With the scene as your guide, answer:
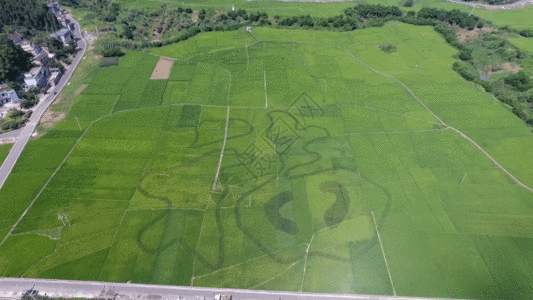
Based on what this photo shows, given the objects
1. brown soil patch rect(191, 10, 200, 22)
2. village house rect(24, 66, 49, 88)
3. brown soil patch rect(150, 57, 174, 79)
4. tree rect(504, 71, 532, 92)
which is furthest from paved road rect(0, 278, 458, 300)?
brown soil patch rect(191, 10, 200, 22)

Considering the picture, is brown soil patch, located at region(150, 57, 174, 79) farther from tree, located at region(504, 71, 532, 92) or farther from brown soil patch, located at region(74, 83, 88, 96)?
tree, located at region(504, 71, 532, 92)

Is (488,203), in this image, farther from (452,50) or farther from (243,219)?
(452,50)

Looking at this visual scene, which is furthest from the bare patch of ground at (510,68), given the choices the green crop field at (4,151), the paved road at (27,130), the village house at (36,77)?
the village house at (36,77)

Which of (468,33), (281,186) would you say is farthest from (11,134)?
(468,33)

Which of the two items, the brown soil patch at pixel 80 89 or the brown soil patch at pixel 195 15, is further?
the brown soil patch at pixel 195 15

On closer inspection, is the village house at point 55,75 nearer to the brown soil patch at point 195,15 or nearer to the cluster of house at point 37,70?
the cluster of house at point 37,70

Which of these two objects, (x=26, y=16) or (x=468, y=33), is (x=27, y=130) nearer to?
(x=26, y=16)
